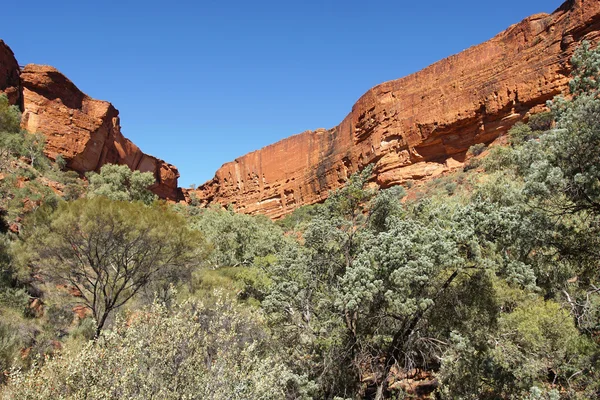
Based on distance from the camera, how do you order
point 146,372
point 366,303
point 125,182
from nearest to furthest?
1. point 146,372
2. point 366,303
3. point 125,182

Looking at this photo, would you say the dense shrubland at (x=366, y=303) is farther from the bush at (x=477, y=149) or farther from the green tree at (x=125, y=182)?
the bush at (x=477, y=149)

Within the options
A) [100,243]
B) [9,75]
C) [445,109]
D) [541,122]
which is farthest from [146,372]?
[9,75]

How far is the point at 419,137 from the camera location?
134ft

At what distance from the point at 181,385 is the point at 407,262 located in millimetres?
4192

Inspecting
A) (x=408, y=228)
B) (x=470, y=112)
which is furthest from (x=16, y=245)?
(x=470, y=112)

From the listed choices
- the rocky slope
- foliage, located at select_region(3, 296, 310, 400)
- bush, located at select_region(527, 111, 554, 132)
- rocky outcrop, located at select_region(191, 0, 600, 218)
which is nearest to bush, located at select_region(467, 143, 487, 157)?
rocky outcrop, located at select_region(191, 0, 600, 218)

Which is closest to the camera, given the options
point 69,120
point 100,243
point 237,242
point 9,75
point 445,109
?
point 100,243

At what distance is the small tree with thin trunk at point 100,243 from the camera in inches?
447

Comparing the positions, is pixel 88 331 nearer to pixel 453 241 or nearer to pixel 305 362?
pixel 305 362

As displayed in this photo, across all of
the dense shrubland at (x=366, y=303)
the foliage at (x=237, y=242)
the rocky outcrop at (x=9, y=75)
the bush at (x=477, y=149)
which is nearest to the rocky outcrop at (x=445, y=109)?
the bush at (x=477, y=149)

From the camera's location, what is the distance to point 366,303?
7.66m

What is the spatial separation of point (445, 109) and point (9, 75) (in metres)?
43.5

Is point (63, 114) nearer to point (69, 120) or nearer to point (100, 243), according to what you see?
point (69, 120)

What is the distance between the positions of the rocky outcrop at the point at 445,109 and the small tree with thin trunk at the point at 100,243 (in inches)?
1292
